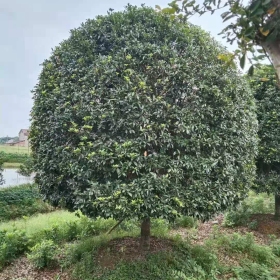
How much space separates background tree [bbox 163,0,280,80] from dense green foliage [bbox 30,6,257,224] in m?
1.60

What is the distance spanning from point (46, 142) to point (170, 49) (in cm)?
186

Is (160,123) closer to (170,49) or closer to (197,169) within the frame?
(197,169)

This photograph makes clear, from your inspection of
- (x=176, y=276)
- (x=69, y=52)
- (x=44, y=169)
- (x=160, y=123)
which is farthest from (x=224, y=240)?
(x=69, y=52)

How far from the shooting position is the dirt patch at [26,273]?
12.4 ft

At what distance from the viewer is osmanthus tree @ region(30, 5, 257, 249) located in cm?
299

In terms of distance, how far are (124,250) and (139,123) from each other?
77.8 inches

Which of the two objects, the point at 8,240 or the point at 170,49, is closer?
the point at 170,49

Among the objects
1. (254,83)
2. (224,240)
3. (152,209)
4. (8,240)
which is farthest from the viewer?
(254,83)

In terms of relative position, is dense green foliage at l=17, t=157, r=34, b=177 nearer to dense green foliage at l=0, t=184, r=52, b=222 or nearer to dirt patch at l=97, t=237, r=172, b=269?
dense green foliage at l=0, t=184, r=52, b=222

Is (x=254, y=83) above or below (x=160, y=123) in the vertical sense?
above

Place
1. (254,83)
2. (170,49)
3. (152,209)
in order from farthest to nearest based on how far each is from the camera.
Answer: (254,83), (170,49), (152,209)

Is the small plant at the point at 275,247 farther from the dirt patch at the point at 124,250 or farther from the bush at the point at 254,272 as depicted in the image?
the dirt patch at the point at 124,250

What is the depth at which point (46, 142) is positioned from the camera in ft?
11.3

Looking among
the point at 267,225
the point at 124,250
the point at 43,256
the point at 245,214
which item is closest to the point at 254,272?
the point at 124,250
